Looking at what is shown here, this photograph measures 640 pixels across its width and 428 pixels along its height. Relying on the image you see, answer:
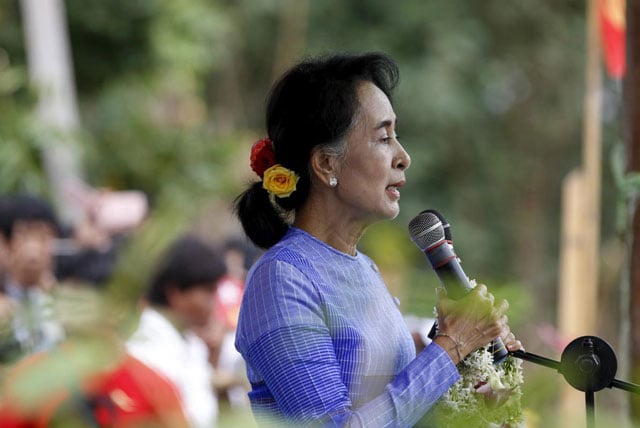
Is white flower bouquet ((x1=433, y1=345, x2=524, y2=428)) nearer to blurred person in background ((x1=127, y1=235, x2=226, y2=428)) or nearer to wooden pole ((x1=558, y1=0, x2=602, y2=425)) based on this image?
blurred person in background ((x1=127, y1=235, x2=226, y2=428))

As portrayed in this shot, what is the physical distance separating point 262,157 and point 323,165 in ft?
0.49

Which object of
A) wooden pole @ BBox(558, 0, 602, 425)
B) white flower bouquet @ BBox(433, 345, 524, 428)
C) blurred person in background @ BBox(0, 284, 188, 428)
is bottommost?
wooden pole @ BBox(558, 0, 602, 425)

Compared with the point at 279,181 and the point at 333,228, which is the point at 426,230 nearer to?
the point at 333,228

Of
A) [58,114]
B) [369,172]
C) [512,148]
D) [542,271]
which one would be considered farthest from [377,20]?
[369,172]

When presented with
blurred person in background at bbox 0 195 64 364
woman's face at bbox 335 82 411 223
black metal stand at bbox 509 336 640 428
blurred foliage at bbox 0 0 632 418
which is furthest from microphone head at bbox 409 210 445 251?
blurred foliage at bbox 0 0 632 418

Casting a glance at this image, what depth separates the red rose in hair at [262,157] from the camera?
2.42 meters

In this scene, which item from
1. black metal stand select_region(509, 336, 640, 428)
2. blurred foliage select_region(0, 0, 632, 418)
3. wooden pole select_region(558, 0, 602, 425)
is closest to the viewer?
black metal stand select_region(509, 336, 640, 428)

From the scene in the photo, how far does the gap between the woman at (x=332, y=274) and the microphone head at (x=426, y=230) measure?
0.13 metres

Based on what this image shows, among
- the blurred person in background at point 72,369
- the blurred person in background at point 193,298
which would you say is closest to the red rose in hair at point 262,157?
the blurred person in background at point 72,369

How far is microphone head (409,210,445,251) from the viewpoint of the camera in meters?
2.12

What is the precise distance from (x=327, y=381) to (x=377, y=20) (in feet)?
48.9

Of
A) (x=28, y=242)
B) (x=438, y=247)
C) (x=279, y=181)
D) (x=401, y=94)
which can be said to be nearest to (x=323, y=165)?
(x=279, y=181)

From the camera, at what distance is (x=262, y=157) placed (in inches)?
95.3

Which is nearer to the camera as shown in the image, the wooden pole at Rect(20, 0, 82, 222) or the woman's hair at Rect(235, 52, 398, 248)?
the woman's hair at Rect(235, 52, 398, 248)
